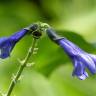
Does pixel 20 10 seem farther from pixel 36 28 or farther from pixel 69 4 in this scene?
pixel 36 28

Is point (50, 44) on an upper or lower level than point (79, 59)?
lower

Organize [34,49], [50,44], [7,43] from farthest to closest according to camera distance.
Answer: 1. [50,44]
2. [7,43]
3. [34,49]

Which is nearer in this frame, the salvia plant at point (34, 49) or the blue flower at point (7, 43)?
the salvia plant at point (34, 49)

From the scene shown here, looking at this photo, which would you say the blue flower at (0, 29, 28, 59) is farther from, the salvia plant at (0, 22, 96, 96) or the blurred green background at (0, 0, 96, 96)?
the blurred green background at (0, 0, 96, 96)

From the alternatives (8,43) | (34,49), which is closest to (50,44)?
(8,43)

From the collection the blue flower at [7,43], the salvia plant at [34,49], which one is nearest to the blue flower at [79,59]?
the salvia plant at [34,49]

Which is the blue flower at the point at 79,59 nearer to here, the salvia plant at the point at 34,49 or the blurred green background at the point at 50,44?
the salvia plant at the point at 34,49

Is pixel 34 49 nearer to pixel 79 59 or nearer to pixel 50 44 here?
pixel 79 59

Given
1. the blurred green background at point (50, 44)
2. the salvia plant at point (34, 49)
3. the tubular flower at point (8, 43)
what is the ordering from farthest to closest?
1. the blurred green background at point (50, 44)
2. the tubular flower at point (8, 43)
3. the salvia plant at point (34, 49)

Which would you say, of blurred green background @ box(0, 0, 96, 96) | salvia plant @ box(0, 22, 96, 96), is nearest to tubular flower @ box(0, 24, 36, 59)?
salvia plant @ box(0, 22, 96, 96)
